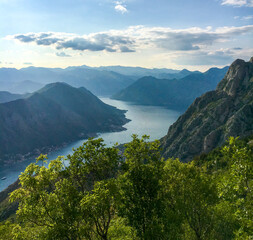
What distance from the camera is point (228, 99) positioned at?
582 feet

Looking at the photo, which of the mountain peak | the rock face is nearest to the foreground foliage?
the rock face

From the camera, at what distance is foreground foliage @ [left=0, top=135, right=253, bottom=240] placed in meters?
16.2

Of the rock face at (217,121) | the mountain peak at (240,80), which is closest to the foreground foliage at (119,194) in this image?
the rock face at (217,121)

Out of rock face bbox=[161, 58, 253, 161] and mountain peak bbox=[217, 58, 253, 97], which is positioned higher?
mountain peak bbox=[217, 58, 253, 97]

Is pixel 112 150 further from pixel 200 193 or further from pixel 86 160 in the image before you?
pixel 200 193

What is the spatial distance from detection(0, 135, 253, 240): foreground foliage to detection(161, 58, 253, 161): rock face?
5027 inches

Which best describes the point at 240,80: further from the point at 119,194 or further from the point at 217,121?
the point at 119,194

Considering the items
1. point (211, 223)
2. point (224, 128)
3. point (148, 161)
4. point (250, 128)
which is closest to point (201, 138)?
point (224, 128)

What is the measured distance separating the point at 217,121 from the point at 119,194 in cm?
16710

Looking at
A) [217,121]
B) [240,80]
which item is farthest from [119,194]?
[240,80]

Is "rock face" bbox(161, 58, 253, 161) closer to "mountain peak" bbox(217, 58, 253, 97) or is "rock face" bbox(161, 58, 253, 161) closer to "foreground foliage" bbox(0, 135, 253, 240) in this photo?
"mountain peak" bbox(217, 58, 253, 97)

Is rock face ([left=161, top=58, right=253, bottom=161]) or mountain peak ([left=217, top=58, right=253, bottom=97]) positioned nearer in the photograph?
rock face ([left=161, top=58, right=253, bottom=161])

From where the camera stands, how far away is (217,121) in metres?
167

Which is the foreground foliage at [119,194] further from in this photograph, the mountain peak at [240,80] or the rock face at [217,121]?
the mountain peak at [240,80]
